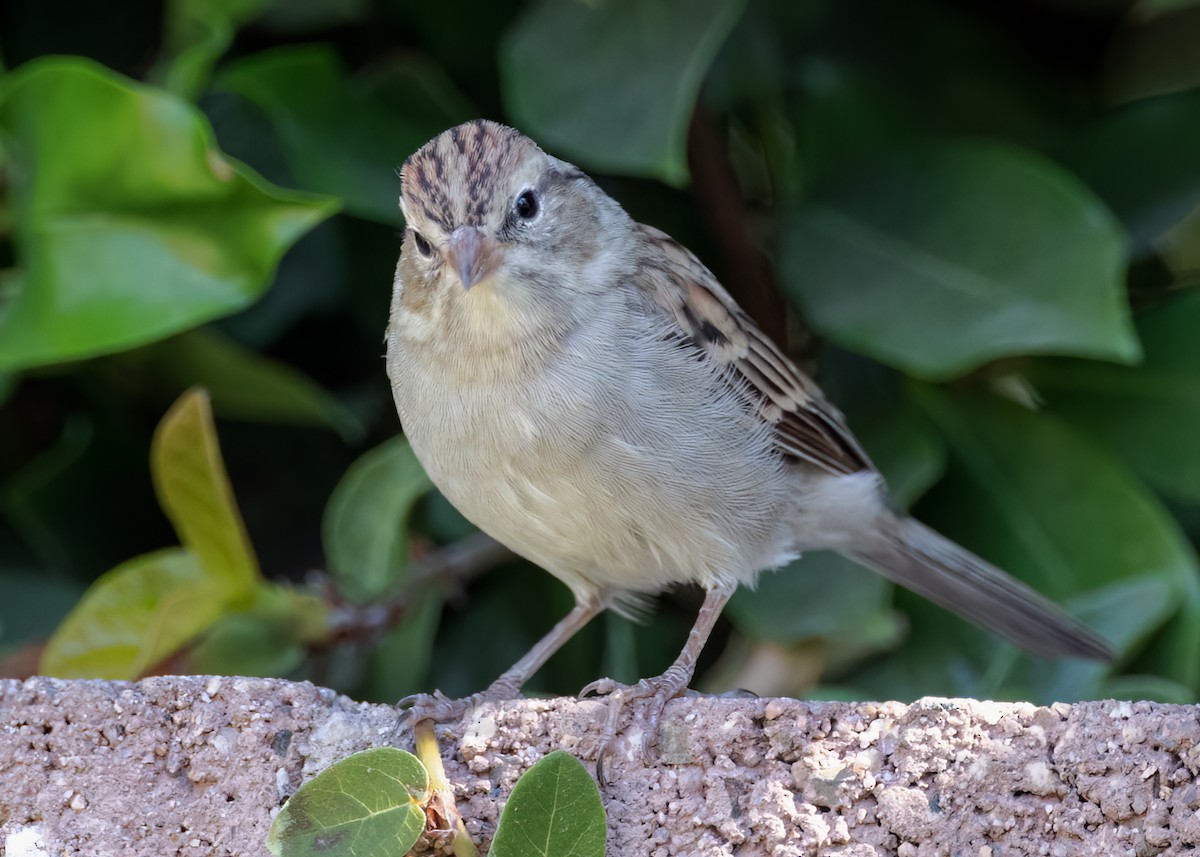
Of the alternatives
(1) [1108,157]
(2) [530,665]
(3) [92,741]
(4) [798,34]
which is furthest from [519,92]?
(3) [92,741]

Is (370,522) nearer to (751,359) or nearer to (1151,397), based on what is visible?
(751,359)

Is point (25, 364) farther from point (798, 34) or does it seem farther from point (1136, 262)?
point (1136, 262)

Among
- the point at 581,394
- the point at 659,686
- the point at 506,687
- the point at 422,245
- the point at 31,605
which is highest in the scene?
the point at 422,245

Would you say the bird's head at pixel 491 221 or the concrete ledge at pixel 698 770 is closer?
the concrete ledge at pixel 698 770

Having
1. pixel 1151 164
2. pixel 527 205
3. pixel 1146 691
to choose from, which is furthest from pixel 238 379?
pixel 1151 164

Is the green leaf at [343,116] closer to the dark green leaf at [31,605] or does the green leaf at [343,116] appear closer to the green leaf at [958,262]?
the green leaf at [958,262]

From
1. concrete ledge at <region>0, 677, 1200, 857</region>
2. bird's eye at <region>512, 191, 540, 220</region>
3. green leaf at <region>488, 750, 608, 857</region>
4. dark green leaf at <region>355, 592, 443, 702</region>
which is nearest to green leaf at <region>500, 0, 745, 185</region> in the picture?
bird's eye at <region>512, 191, 540, 220</region>

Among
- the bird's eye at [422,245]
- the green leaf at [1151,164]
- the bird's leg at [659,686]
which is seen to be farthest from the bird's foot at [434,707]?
the green leaf at [1151,164]
